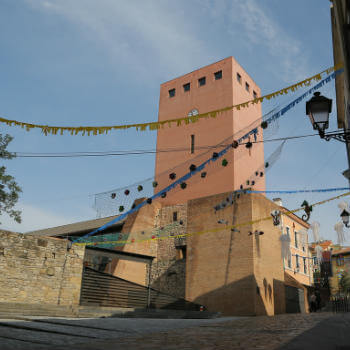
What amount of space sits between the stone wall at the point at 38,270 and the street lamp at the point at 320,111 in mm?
12797

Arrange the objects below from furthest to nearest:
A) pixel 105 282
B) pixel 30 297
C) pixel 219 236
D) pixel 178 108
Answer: pixel 178 108 < pixel 219 236 < pixel 105 282 < pixel 30 297

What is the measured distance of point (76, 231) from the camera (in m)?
33.3

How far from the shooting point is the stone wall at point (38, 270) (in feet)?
45.2

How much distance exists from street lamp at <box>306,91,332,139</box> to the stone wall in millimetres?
12797

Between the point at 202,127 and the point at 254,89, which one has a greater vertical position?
the point at 254,89

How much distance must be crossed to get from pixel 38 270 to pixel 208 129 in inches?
667

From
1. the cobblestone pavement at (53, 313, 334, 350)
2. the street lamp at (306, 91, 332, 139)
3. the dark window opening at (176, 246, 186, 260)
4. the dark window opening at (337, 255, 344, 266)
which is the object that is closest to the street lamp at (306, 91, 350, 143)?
the street lamp at (306, 91, 332, 139)

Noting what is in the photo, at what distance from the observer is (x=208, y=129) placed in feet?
89.7

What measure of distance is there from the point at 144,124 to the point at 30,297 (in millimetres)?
9130

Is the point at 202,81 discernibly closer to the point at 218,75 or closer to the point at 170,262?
the point at 218,75

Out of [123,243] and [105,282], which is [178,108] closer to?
[123,243]

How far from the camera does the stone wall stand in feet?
45.2

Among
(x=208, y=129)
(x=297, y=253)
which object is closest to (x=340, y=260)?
(x=297, y=253)

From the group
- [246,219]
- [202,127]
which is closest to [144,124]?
[246,219]
